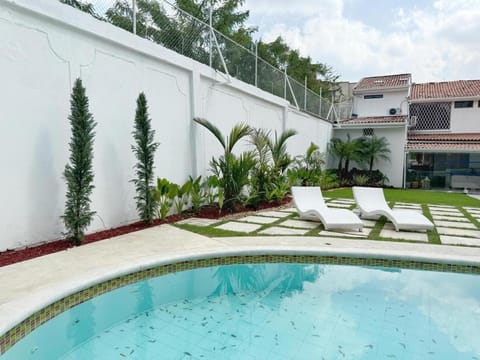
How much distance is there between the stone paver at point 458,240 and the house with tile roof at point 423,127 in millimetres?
13677

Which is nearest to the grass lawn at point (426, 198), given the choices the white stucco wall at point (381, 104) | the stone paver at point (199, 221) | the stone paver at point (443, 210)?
the stone paver at point (443, 210)

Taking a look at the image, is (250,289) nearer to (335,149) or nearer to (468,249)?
(468,249)

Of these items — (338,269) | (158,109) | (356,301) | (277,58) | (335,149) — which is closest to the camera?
(356,301)

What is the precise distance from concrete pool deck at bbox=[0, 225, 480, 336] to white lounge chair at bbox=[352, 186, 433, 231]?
1.14 m

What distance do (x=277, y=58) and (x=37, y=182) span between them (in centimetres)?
2407

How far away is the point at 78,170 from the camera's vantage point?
223 inches

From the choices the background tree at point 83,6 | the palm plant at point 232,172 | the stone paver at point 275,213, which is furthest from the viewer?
the stone paver at point 275,213

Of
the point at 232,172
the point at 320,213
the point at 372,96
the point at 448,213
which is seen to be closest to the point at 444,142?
the point at 372,96

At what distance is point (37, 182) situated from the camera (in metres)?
5.66

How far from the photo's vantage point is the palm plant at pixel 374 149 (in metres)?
19.8

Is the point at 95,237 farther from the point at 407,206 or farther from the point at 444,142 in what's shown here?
the point at 444,142

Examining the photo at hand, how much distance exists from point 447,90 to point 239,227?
21.4 metres

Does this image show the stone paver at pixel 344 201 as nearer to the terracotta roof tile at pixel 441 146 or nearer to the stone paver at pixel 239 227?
the stone paver at pixel 239 227

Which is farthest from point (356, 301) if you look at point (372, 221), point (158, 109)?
point (158, 109)
